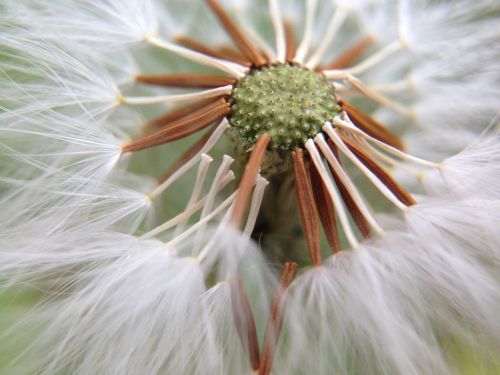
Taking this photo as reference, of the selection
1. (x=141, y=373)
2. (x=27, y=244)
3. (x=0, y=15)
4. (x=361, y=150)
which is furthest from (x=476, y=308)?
(x=0, y=15)

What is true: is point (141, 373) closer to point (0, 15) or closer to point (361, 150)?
point (361, 150)

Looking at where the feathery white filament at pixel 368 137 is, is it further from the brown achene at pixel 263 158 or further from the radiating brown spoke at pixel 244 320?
the radiating brown spoke at pixel 244 320

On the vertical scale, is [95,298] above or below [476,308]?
above

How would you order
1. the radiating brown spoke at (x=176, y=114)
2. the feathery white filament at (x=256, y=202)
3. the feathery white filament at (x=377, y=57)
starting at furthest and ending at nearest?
the feathery white filament at (x=377, y=57) → the radiating brown spoke at (x=176, y=114) → the feathery white filament at (x=256, y=202)

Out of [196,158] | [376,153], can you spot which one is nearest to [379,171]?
[376,153]

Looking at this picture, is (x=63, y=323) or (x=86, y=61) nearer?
(x=63, y=323)

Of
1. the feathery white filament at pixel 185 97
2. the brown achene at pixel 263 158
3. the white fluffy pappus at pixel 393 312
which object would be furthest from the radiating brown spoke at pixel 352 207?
the feathery white filament at pixel 185 97
